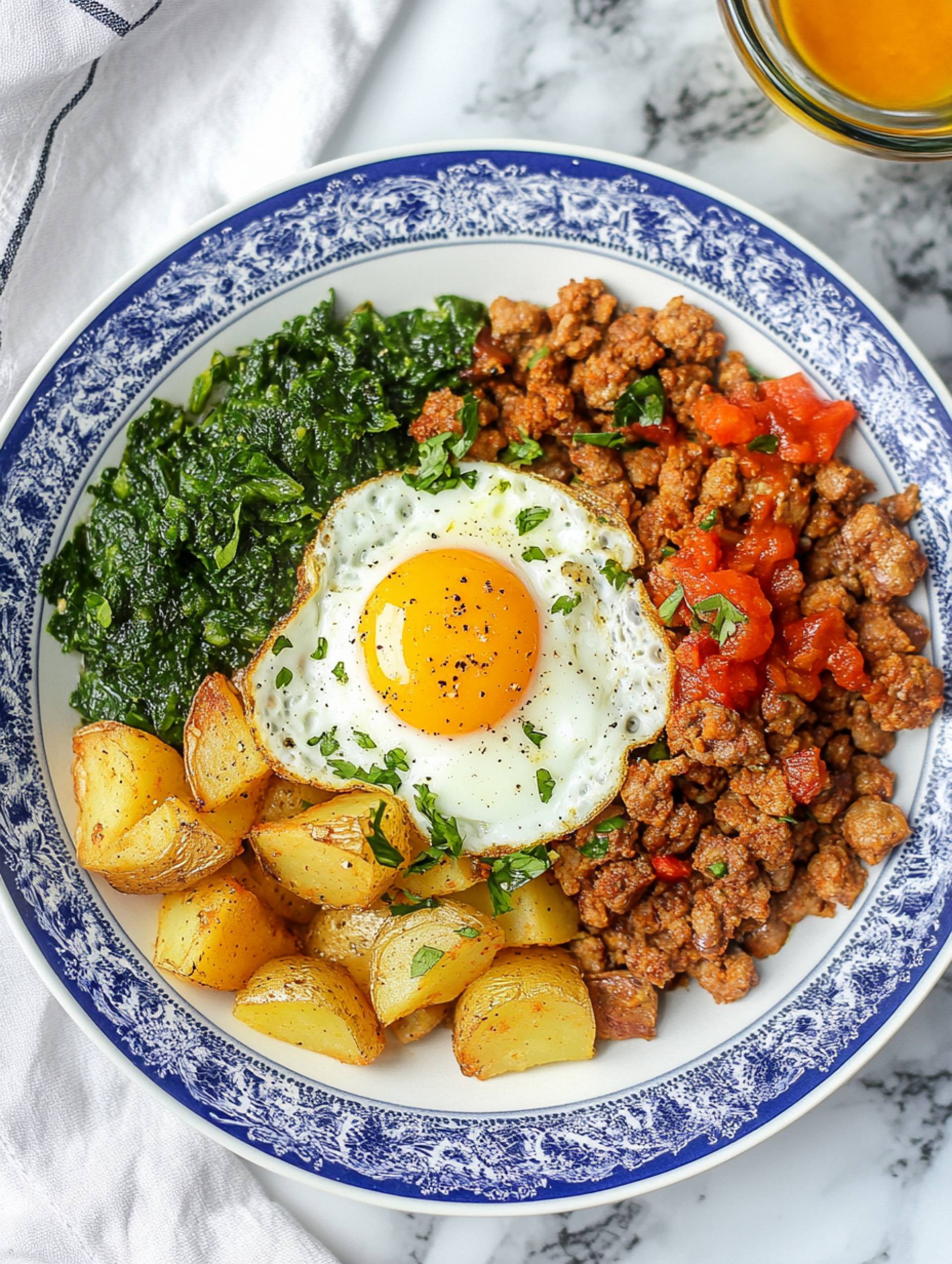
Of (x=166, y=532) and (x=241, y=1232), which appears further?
(x=241, y=1232)

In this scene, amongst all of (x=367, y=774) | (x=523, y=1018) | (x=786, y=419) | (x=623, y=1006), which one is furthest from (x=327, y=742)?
(x=786, y=419)

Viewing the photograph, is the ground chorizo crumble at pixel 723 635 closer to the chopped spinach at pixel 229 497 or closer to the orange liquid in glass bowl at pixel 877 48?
the chopped spinach at pixel 229 497

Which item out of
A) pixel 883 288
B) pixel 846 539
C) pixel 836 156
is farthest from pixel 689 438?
pixel 836 156

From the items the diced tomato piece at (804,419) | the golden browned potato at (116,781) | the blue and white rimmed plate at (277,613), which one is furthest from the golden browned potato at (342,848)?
the diced tomato piece at (804,419)

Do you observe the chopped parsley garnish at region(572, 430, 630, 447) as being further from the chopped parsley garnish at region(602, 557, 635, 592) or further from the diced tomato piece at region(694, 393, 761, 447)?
the chopped parsley garnish at region(602, 557, 635, 592)

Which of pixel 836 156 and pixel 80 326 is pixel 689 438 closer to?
pixel 836 156

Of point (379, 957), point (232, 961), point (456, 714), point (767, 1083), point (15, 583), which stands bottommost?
point (767, 1083)
